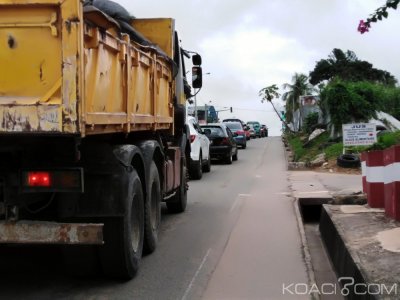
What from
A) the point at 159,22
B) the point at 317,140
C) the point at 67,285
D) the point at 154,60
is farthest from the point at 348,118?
the point at 67,285

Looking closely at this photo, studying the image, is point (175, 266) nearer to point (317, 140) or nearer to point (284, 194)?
point (284, 194)

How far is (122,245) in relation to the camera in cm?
586

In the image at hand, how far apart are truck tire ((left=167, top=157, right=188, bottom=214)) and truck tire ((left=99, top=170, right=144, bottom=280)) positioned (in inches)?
173

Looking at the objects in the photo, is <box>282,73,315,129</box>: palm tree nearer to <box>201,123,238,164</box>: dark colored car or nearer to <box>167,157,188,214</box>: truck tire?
<box>201,123,238,164</box>: dark colored car

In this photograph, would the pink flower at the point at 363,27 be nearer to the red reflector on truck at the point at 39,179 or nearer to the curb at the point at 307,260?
the curb at the point at 307,260

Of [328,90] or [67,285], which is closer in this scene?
[67,285]

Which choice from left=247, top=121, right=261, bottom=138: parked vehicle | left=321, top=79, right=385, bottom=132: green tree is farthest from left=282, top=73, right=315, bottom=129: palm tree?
left=321, top=79, right=385, bottom=132: green tree

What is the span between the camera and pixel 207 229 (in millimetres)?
9383

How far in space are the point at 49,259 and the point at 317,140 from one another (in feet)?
81.0

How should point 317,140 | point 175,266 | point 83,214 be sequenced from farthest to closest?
point 317,140, point 175,266, point 83,214

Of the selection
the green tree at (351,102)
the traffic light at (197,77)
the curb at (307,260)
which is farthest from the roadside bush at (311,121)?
the curb at (307,260)

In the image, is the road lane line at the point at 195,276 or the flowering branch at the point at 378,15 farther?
the road lane line at the point at 195,276

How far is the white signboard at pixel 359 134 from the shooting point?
19.3 metres

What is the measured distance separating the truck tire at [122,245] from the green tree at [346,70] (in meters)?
69.1
